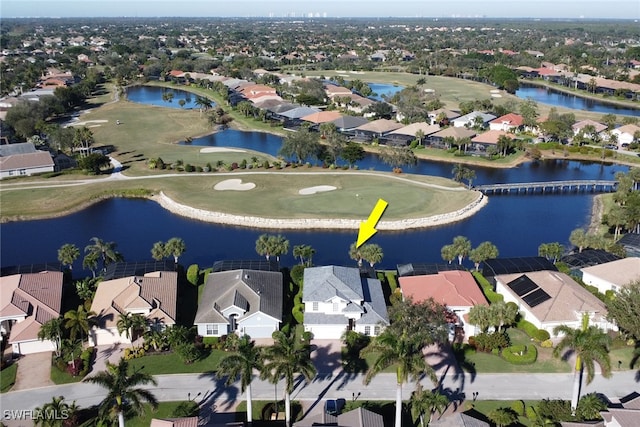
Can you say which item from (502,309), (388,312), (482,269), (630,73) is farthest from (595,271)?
(630,73)

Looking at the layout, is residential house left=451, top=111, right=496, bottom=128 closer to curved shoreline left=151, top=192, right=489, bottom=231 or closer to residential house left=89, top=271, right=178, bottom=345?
curved shoreline left=151, top=192, right=489, bottom=231

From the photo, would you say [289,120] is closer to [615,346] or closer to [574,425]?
[615,346]

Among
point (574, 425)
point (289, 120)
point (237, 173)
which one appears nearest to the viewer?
point (574, 425)

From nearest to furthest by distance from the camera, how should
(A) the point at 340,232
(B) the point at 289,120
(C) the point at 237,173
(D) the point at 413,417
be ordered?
(D) the point at 413,417
(A) the point at 340,232
(C) the point at 237,173
(B) the point at 289,120

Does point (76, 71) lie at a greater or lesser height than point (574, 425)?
greater

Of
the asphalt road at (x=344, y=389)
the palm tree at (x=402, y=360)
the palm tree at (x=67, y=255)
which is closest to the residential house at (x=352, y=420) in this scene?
the palm tree at (x=402, y=360)

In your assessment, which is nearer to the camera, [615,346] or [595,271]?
[615,346]

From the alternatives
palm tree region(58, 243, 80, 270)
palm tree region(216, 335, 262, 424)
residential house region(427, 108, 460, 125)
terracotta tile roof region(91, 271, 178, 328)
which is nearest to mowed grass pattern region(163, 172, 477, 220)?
palm tree region(58, 243, 80, 270)

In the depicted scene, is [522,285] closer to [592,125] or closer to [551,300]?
[551,300]
